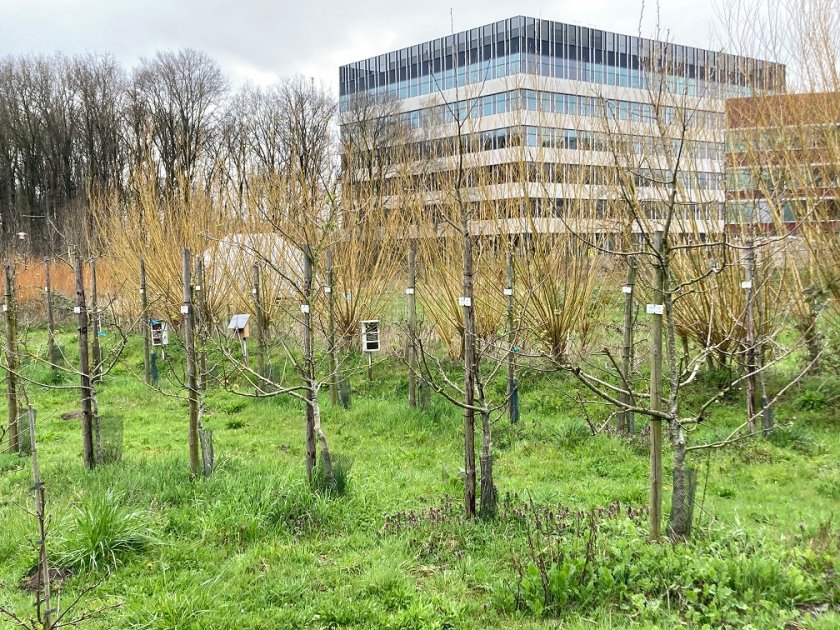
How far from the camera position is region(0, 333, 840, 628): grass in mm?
3258

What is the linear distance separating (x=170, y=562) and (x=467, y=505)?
76.0 inches

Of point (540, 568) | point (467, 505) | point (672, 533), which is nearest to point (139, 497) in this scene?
point (467, 505)

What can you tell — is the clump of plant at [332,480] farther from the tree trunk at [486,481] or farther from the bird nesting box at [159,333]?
the bird nesting box at [159,333]

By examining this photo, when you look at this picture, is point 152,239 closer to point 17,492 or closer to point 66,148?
point 17,492

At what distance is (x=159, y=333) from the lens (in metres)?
10.7

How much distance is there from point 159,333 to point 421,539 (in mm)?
7780

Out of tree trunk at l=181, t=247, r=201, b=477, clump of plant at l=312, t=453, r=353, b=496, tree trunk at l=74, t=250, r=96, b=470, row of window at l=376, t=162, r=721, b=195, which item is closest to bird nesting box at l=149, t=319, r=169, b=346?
tree trunk at l=74, t=250, r=96, b=470

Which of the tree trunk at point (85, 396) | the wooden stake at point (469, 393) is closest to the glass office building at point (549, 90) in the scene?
the wooden stake at point (469, 393)

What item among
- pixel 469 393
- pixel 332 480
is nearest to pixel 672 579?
pixel 469 393

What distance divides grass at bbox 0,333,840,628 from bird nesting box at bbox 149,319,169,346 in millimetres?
3410

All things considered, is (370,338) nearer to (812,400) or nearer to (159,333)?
(159,333)

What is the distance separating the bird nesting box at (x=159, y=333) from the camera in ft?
34.0

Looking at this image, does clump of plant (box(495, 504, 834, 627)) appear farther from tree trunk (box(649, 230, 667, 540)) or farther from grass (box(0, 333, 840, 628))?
tree trunk (box(649, 230, 667, 540))

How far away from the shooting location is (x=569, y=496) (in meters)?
5.32
